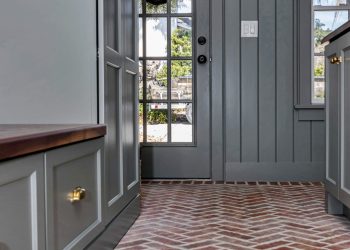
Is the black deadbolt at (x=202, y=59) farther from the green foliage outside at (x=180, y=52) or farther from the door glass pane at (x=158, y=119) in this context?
the door glass pane at (x=158, y=119)

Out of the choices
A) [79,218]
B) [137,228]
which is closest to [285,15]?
[137,228]

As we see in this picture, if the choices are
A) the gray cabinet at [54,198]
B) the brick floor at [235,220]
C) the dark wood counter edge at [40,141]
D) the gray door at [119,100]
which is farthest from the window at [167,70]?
the dark wood counter edge at [40,141]

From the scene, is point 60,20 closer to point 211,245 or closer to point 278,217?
point 211,245

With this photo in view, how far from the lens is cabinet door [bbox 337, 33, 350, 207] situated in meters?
2.28

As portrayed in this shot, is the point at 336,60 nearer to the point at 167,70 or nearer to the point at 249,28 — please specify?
the point at 249,28

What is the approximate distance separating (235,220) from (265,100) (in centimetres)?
154

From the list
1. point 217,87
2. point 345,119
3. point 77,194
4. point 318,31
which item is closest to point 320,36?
point 318,31

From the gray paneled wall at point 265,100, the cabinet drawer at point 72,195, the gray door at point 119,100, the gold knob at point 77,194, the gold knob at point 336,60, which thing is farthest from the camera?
the gray paneled wall at point 265,100

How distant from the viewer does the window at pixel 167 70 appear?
3982 mm

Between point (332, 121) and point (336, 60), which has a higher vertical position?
point (336, 60)

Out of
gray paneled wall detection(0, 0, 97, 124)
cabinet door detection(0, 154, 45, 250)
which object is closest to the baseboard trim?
gray paneled wall detection(0, 0, 97, 124)

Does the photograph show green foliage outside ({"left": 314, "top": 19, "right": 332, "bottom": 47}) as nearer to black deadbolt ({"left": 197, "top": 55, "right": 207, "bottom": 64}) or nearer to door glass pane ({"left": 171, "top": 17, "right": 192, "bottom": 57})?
black deadbolt ({"left": 197, "top": 55, "right": 207, "bottom": 64})

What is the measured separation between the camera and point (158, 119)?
3994 mm

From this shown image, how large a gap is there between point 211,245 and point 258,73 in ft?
6.72
